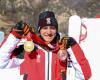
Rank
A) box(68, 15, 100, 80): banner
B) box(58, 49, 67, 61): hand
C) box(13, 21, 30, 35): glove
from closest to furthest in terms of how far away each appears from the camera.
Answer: box(13, 21, 30, 35): glove → box(58, 49, 67, 61): hand → box(68, 15, 100, 80): banner

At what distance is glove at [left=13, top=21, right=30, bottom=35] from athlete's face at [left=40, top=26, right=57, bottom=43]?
0.20 metres

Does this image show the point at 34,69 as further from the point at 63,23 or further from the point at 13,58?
the point at 63,23

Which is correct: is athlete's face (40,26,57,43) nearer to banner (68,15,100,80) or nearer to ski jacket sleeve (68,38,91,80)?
ski jacket sleeve (68,38,91,80)

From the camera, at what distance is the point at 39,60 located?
8.63 feet

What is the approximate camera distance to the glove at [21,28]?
2463 millimetres

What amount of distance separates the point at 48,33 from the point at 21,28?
0.79ft

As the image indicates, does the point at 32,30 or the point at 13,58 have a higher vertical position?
the point at 32,30

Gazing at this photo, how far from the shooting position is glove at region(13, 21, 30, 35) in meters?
2.46

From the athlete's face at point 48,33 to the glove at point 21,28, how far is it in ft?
0.64

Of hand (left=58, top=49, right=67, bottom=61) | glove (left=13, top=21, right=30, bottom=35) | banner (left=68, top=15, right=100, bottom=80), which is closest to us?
glove (left=13, top=21, right=30, bottom=35)

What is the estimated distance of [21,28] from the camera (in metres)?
2.48

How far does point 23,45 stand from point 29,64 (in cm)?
14

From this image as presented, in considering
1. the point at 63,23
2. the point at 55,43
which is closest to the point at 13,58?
the point at 55,43

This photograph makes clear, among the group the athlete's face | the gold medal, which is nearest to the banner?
the athlete's face
